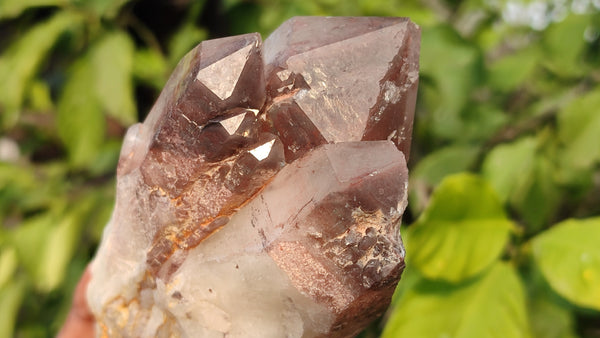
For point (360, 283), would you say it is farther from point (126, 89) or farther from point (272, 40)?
point (126, 89)

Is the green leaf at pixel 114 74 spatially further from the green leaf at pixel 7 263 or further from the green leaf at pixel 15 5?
the green leaf at pixel 7 263

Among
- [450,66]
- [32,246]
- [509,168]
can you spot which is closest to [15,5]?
[32,246]

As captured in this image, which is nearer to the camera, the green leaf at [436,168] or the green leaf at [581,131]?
the green leaf at [581,131]

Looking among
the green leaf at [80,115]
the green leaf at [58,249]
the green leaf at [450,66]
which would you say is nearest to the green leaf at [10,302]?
the green leaf at [58,249]

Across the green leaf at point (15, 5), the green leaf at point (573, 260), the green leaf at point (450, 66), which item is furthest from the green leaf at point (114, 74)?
the green leaf at point (573, 260)

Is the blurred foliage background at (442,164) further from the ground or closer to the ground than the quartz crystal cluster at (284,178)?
closer to the ground

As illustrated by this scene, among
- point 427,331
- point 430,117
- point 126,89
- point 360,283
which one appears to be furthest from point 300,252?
point 430,117

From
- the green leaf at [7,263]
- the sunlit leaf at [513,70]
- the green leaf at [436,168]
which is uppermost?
the sunlit leaf at [513,70]

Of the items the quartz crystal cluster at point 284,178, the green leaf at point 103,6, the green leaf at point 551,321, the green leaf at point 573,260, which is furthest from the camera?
the green leaf at point 103,6

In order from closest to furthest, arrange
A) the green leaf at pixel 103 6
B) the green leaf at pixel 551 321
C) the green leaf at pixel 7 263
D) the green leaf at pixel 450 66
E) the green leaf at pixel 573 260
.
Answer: the green leaf at pixel 573 260, the green leaf at pixel 551 321, the green leaf at pixel 450 66, the green leaf at pixel 103 6, the green leaf at pixel 7 263
